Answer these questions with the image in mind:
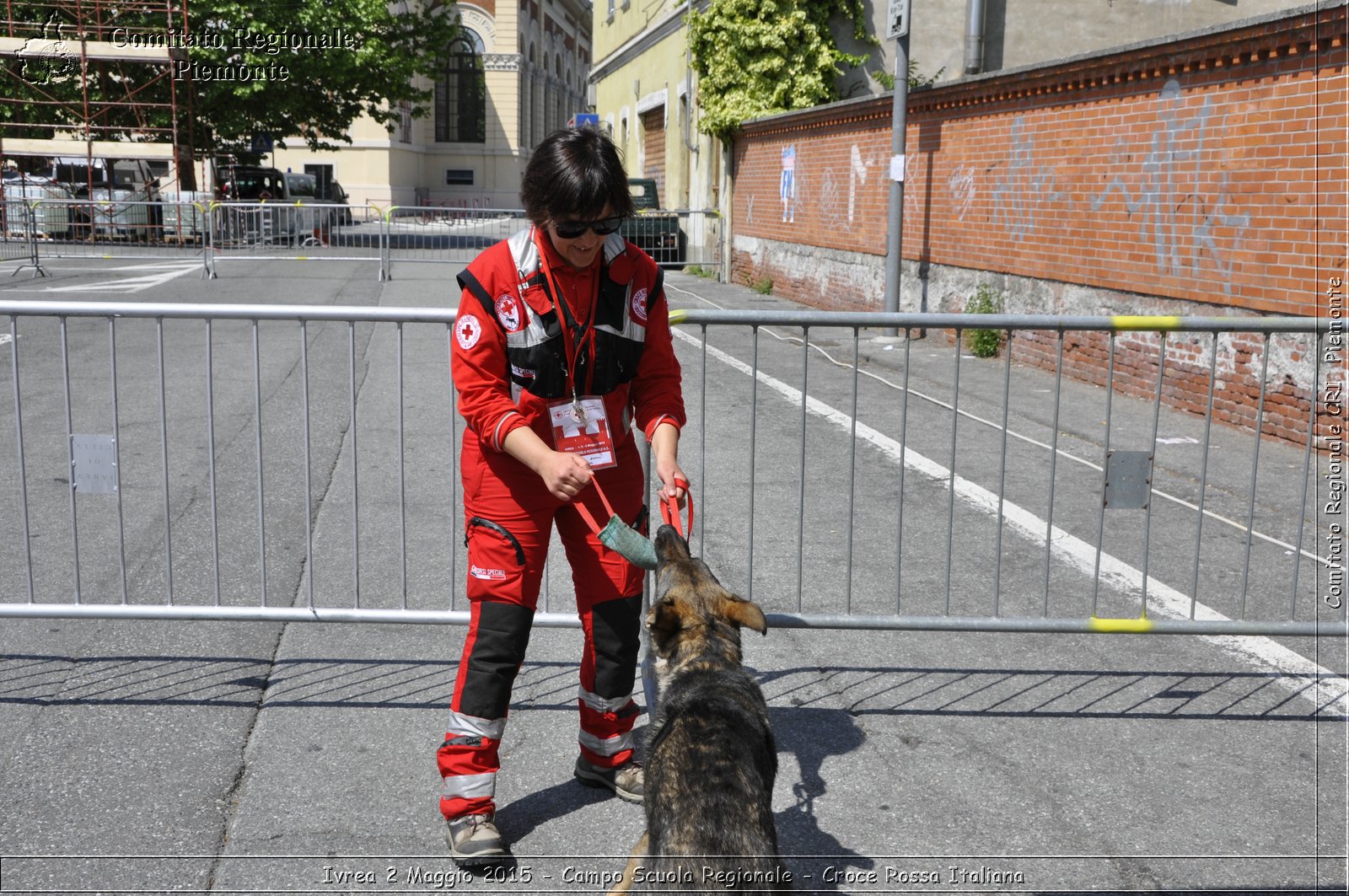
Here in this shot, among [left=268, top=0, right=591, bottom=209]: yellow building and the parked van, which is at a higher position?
[left=268, top=0, right=591, bottom=209]: yellow building

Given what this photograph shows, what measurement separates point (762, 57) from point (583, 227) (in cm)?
2022

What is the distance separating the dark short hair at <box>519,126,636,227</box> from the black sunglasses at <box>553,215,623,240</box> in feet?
0.06

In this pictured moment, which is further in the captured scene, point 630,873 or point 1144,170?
point 1144,170

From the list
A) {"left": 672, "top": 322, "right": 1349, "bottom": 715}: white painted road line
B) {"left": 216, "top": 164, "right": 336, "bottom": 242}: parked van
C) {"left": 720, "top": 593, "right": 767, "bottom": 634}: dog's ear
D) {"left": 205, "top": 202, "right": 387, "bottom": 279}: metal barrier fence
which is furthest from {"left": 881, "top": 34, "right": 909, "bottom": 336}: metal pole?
{"left": 216, "top": 164, "right": 336, "bottom": 242}: parked van

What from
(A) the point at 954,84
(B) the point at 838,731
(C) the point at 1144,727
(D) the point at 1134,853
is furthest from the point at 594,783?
(A) the point at 954,84

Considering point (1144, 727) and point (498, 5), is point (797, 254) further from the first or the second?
point (498, 5)

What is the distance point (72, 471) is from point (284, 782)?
1740 mm

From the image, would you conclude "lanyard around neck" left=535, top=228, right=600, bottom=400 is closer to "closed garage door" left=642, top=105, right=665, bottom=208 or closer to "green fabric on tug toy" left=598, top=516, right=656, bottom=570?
"green fabric on tug toy" left=598, top=516, right=656, bottom=570

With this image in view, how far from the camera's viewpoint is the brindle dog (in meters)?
2.46

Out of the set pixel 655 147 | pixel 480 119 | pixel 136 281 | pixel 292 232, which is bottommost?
pixel 136 281

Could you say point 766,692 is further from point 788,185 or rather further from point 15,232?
point 15,232

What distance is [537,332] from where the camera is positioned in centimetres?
330

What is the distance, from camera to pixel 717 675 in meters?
2.86

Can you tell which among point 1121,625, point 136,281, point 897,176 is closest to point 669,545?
point 1121,625
